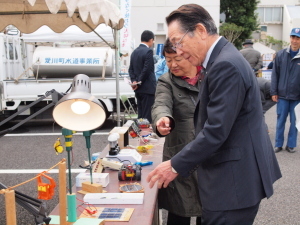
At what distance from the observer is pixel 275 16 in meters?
42.7

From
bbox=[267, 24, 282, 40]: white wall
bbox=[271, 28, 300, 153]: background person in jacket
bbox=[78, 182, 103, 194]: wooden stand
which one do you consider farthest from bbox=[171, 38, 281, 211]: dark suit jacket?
bbox=[267, 24, 282, 40]: white wall

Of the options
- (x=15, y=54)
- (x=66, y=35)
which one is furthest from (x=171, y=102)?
(x=15, y=54)

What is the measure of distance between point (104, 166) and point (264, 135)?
144cm

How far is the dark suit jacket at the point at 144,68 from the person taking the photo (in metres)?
7.05

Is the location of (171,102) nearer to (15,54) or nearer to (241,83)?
(241,83)

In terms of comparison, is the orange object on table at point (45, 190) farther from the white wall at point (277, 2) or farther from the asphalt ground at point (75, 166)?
the white wall at point (277, 2)

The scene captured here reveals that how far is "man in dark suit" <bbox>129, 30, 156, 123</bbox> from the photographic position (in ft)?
23.2

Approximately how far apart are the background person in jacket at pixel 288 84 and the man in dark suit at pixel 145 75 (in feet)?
7.76

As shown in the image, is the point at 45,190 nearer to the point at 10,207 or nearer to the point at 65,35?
the point at 10,207

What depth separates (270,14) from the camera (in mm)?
42875

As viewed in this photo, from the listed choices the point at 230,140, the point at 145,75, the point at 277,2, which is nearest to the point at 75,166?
the point at 145,75

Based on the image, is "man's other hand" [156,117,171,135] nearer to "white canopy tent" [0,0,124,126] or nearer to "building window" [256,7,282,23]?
"white canopy tent" [0,0,124,126]

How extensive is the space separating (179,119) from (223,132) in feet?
3.65

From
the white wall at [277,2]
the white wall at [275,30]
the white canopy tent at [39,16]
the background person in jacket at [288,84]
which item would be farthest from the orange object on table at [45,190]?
the white wall at [277,2]
